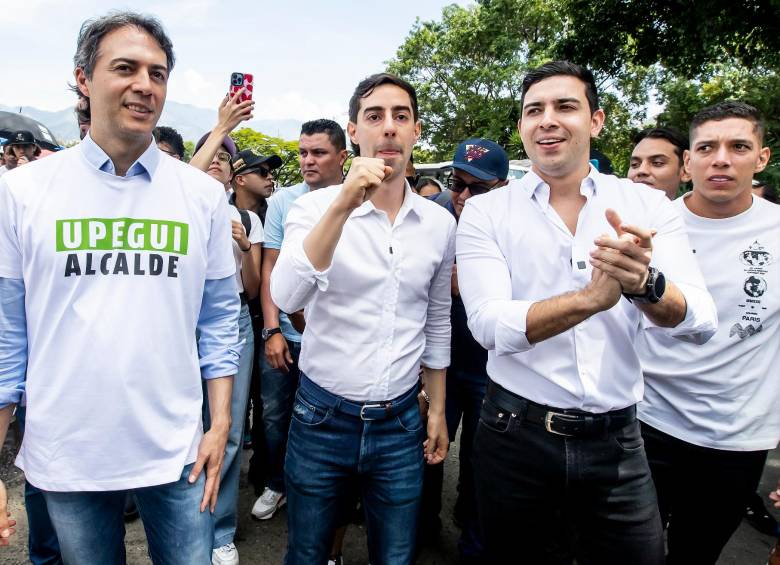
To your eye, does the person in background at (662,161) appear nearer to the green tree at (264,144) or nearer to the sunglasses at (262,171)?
the sunglasses at (262,171)

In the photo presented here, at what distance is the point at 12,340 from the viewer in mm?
1639

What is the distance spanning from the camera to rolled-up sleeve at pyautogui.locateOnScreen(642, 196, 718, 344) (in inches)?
68.7

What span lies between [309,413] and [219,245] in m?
0.72

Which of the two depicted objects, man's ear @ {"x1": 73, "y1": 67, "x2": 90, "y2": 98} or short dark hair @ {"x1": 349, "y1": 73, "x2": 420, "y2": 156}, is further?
short dark hair @ {"x1": 349, "y1": 73, "x2": 420, "y2": 156}

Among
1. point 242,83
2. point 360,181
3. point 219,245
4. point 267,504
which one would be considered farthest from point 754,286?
point 267,504

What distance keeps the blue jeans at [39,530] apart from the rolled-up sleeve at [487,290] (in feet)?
6.06

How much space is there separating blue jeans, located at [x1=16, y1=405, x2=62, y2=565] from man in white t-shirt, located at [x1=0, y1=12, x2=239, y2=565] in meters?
0.59

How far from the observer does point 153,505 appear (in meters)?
1.80

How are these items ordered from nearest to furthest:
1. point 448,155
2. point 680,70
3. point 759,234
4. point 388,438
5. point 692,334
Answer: point 692,334 → point 388,438 → point 759,234 → point 680,70 → point 448,155

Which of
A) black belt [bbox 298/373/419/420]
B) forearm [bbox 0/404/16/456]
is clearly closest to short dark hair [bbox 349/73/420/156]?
black belt [bbox 298/373/419/420]

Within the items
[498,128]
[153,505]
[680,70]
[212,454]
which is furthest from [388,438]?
[498,128]

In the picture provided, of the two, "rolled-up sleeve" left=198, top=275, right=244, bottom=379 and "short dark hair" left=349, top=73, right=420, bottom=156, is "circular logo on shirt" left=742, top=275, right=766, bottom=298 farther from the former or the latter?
"rolled-up sleeve" left=198, top=275, right=244, bottom=379

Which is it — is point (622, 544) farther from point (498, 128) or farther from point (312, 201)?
point (498, 128)

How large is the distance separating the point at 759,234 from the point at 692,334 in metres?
0.95
